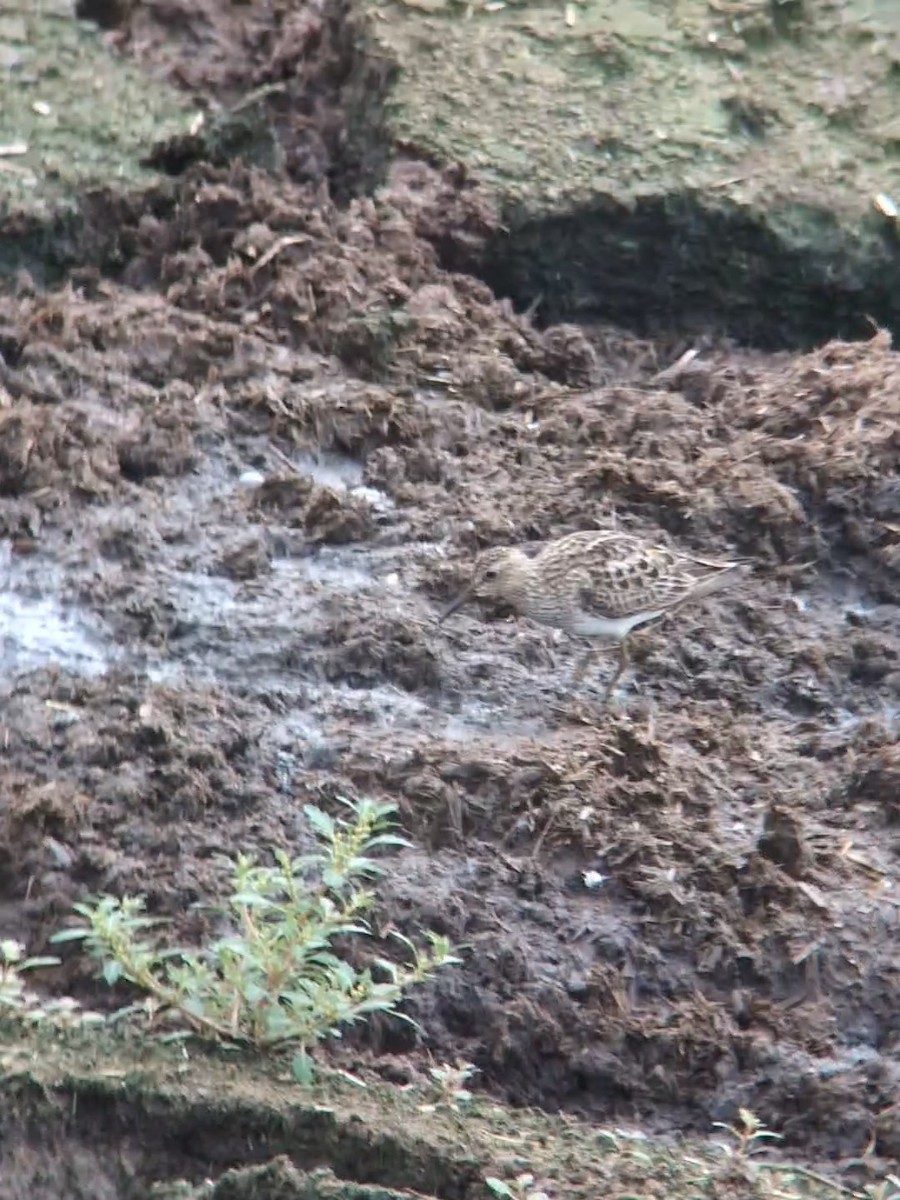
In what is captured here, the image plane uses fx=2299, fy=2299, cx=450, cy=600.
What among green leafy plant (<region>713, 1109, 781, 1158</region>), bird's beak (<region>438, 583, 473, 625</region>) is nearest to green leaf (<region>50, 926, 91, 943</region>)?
green leafy plant (<region>713, 1109, 781, 1158</region>)

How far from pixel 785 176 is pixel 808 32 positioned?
2.83 feet

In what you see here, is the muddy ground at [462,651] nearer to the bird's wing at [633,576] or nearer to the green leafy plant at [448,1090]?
the green leafy plant at [448,1090]

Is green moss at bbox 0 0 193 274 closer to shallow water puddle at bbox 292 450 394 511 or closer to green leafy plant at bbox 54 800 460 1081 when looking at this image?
shallow water puddle at bbox 292 450 394 511

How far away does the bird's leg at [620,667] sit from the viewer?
6.51m

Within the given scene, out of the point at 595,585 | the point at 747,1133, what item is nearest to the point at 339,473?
the point at 595,585

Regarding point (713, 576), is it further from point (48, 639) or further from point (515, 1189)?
point (515, 1189)

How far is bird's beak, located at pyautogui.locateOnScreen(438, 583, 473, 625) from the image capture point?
6633 mm

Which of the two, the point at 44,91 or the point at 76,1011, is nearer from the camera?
the point at 76,1011

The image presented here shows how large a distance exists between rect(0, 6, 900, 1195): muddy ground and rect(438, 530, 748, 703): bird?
0.43 feet

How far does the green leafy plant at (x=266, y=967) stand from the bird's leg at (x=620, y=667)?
1.54 meters

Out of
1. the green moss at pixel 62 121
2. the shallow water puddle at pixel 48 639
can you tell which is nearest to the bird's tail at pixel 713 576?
the shallow water puddle at pixel 48 639

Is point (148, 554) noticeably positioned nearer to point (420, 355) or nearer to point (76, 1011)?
point (420, 355)

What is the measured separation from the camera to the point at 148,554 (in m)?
6.72

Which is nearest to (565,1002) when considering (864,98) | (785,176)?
(785,176)
